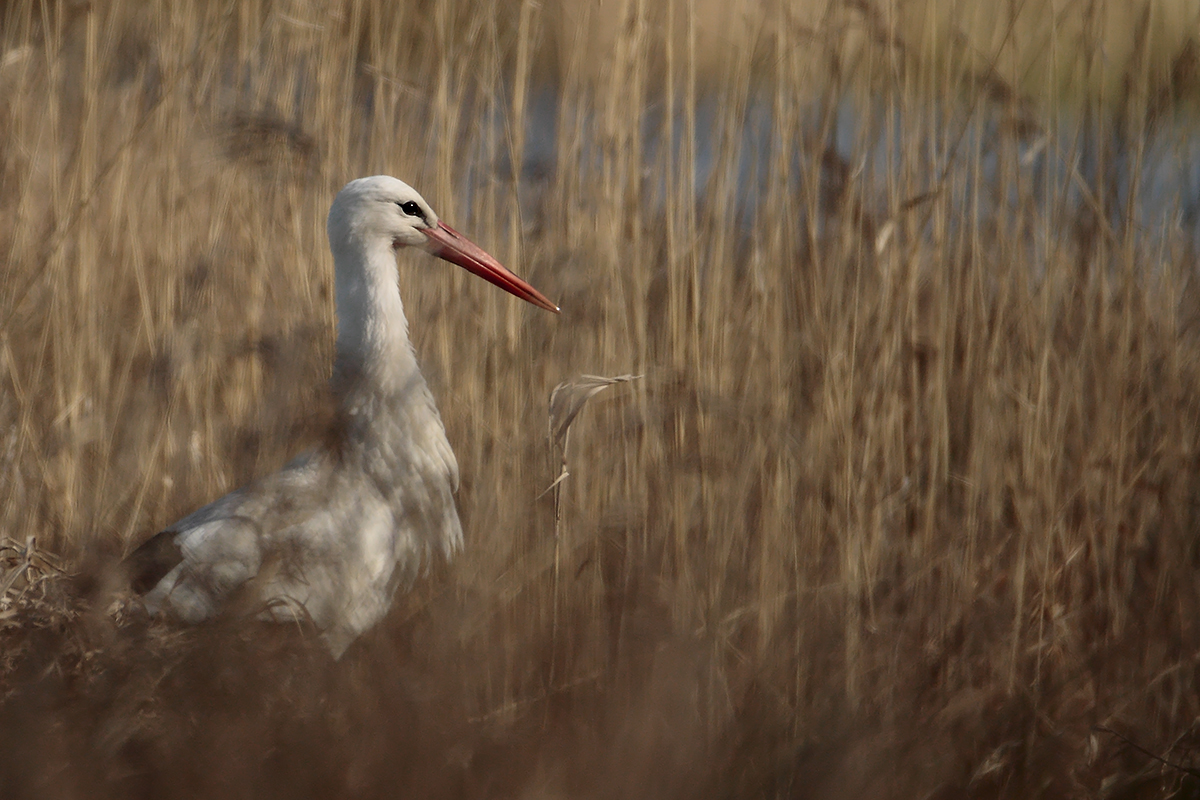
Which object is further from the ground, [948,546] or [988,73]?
[988,73]

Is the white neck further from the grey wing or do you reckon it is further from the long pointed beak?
the grey wing

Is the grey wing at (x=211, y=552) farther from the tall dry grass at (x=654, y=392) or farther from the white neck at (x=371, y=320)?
the white neck at (x=371, y=320)

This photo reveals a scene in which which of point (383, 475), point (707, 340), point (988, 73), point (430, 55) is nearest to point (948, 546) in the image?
point (707, 340)

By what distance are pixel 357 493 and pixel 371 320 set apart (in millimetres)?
385

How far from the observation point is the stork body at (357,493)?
1771mm

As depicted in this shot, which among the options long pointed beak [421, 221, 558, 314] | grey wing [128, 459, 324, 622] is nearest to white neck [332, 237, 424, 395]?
long pointed beak [421, 221, 558, 314]

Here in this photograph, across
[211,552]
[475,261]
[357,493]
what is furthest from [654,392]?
[211,552]

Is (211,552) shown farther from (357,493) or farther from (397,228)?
(397,228)

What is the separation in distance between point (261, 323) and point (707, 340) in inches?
40.5

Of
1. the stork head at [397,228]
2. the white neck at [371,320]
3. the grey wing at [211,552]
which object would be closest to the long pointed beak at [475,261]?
the stork head at [397,228]

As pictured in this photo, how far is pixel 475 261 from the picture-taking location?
2250 millimetres

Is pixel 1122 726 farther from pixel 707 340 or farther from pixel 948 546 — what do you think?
pixel 707 340

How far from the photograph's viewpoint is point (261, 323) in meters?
2.48

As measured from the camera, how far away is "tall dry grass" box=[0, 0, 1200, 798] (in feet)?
4.57
